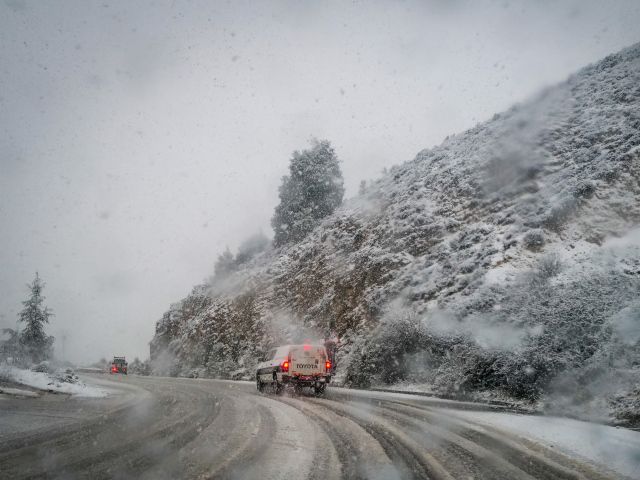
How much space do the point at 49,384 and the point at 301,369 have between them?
33.7 feet

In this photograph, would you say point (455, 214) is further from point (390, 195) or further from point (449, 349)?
point (449, 349)

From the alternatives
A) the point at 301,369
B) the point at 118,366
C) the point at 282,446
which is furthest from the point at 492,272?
the point at 118,366

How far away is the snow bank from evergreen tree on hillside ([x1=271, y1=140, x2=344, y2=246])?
1056 inches

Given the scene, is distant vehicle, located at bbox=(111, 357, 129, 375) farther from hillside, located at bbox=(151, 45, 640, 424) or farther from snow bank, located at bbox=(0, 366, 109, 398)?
snow bank, located at bbox=(0, 366, 109, 398)

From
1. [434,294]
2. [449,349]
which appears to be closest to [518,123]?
[434,294]

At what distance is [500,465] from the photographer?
18.5 ft

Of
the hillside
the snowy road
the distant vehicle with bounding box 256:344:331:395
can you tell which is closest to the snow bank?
the snowy road

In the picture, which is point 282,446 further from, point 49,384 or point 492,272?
point 492,272

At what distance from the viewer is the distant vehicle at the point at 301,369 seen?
51.9 ft

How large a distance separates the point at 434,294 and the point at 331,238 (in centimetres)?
1536

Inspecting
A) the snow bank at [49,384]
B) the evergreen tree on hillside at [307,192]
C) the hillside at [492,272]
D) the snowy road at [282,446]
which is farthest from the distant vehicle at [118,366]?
the snowy road at [282,446]

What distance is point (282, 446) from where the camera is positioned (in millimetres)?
6586

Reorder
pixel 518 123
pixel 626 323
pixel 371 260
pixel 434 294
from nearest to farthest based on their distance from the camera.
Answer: pixel 626 323 < pixel 434 294 < pixel 371 260 < pixel 518 123

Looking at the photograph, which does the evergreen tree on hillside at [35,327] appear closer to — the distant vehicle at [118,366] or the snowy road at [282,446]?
the distant vehicle at [118,366]
